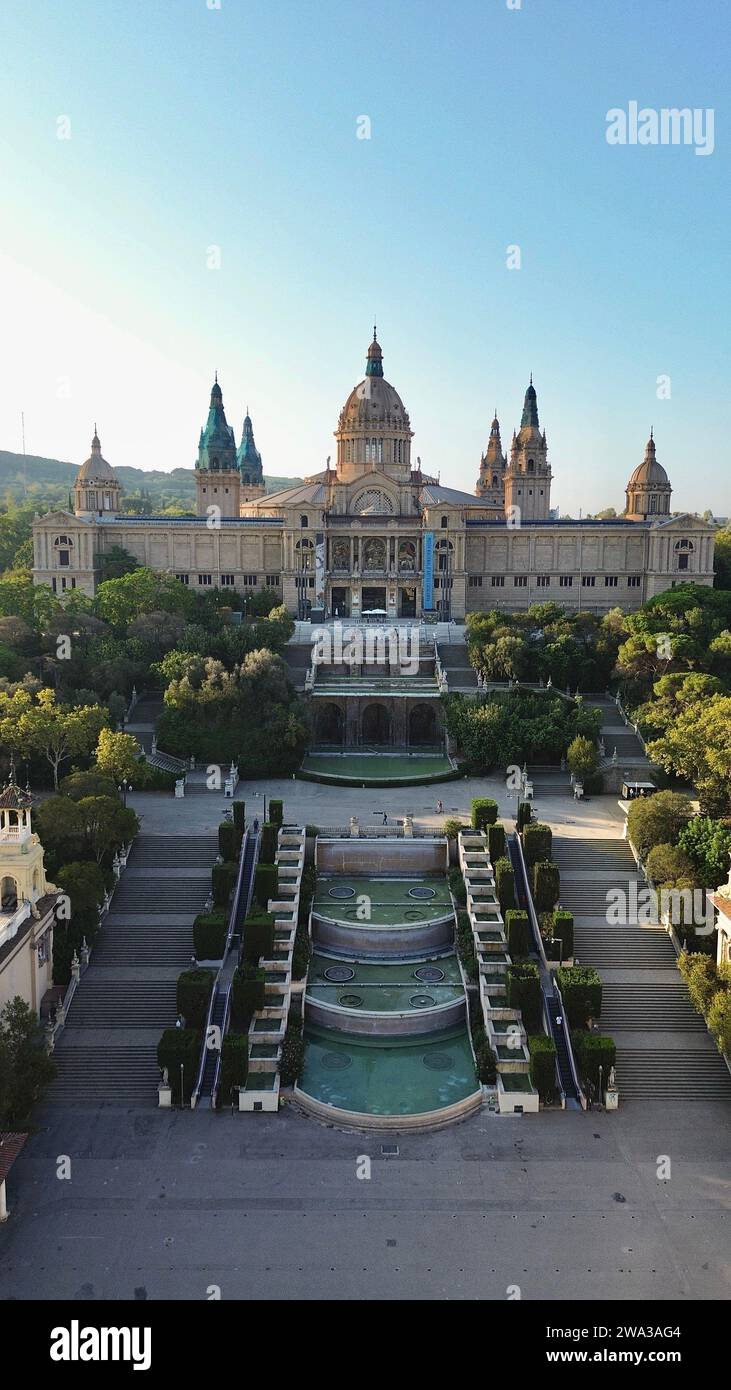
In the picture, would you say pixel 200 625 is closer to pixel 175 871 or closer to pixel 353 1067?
pixel 175 871

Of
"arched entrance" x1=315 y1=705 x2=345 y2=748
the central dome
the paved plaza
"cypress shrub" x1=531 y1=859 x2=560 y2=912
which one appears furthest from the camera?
the central dome

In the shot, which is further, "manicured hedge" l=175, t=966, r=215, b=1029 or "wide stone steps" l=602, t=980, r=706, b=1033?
"wide stone steps" l=602, t=980, r=706, b=1033

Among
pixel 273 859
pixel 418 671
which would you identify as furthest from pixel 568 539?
pixel 273 859

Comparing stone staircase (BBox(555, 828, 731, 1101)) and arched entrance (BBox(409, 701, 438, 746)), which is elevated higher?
arched entrance (BBox(409, 701, 438, 746))

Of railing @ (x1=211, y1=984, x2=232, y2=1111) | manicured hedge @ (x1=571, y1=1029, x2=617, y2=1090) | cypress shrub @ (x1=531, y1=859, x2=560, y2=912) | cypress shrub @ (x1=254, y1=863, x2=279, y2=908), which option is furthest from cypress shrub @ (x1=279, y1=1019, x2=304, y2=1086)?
cypress shrub @ (x1=531, y1=859, x2=560, y2=912)

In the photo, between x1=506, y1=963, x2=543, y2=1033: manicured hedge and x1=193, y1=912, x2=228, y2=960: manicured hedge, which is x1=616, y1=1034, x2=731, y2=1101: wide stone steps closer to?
x1=506, y1=963, x2=543, y2=1033: manicured hedge

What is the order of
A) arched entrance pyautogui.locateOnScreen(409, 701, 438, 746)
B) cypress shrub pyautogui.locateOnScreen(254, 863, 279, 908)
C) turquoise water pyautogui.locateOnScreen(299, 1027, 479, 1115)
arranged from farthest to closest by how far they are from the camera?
arched entrance pyautogui.locateOnScreen(409, 701, 438, 746), cypress shrub pyautogui.locateOnScreen(254, 863, 279, 908), turquoise water pyautogui.locateOnScreen(299, 1027, 479, 1115)

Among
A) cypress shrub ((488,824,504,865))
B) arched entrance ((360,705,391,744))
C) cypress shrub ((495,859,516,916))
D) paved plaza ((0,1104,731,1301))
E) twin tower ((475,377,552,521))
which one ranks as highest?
twin tower ((475,377,552,521))

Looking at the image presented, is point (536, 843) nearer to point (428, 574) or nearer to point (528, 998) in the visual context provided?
point (528, 998)

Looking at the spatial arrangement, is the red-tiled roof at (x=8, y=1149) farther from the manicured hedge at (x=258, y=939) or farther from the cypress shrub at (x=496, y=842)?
the cypress shrub at (x=496, y=842)
